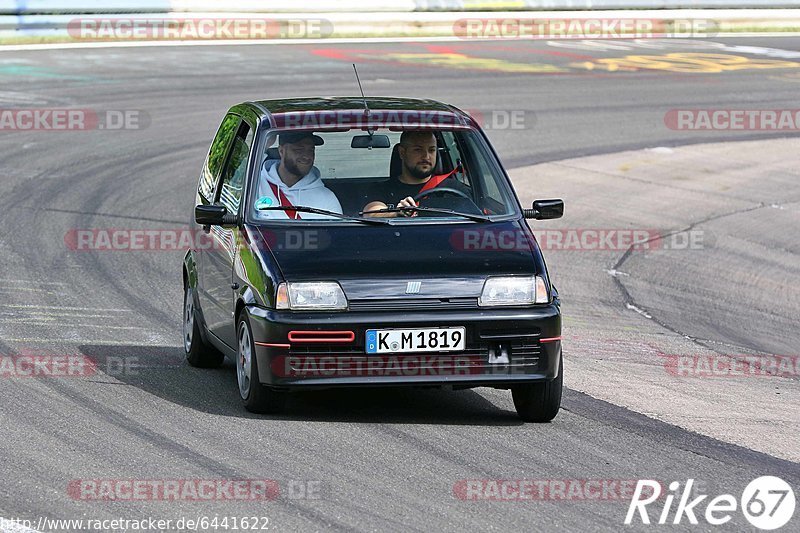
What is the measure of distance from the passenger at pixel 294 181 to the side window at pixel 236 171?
0.17 meters

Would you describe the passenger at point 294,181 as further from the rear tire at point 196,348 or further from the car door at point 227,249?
the rear tire at point 196,348

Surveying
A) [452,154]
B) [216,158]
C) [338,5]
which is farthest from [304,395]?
[338,5]

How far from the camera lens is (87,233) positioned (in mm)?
→ 14555

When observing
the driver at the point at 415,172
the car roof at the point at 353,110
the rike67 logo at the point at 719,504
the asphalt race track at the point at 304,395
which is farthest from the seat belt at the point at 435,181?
the rike67 logo at the point at 719,504

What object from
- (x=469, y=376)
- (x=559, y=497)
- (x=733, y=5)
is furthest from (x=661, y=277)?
(x=733, y=5)

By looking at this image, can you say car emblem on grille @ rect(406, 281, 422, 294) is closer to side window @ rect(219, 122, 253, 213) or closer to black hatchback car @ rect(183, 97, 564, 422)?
black hatchback car @ rect(183, 97, 564, 422)

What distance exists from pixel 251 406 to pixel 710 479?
8.24 feet

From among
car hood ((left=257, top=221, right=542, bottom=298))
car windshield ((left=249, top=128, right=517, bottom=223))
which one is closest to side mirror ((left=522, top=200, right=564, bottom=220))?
car windshield ((left=249, top=128, right=517, bottom=223))

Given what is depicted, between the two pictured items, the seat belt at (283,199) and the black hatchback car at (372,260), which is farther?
the seat belt at (283,199)

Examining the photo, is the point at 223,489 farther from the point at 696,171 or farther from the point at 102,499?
the point at 696,171

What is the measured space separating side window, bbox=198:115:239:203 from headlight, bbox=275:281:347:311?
1959 mm

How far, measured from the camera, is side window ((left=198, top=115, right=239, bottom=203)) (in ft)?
30.7

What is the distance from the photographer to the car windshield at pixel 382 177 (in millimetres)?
8359

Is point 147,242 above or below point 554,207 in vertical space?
below
